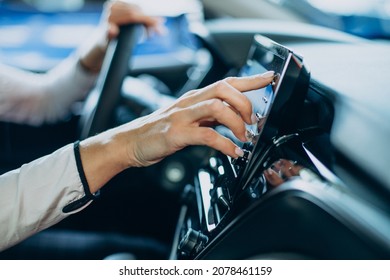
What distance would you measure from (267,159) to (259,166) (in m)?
0.01

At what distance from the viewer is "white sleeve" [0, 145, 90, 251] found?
0.69 meters

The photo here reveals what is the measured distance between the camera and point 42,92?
1261mm

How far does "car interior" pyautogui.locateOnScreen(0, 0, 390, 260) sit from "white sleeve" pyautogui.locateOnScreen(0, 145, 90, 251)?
0.60ft

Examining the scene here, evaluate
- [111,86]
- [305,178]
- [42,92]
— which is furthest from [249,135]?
→ [42,92]

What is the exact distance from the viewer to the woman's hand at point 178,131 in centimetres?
61

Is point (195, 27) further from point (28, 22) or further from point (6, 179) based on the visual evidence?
point (28, 22)

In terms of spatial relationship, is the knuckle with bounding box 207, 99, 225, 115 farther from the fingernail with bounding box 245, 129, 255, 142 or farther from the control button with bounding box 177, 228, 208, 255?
the control button with bounding box 177, 228, 208, 255

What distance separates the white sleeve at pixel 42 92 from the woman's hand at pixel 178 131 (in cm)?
58

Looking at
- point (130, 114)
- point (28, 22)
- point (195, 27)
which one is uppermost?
point (195, 27)

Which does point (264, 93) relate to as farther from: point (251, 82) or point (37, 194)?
point (37, 194)
